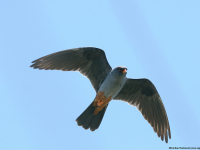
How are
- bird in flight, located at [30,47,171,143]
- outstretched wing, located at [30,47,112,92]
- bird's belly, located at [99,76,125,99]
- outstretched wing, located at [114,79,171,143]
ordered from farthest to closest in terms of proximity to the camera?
outstretched wing, located at [114,79,171,143], outstretched wing, located at [30,47,112,92], bird in flight, located at [30,47,171,143], bird's belly, located at [99,76,125,99]

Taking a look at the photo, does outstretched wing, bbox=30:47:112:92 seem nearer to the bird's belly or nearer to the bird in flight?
the bird in flight

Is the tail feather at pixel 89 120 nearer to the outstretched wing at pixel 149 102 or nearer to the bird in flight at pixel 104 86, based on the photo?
the bird in flight at pixel 104 86

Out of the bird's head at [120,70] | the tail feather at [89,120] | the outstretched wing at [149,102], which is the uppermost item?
the bird's head at [120,70]

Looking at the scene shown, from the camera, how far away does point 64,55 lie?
11391mm

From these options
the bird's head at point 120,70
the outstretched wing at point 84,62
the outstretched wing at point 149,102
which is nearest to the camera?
the bird's head at point 120,70

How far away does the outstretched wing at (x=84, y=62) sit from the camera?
11.2 metres

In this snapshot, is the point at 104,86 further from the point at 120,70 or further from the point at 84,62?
the point at 84,62

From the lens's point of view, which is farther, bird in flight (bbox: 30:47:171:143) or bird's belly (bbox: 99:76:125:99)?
bird in flight (bbox: 30:47:171:143)

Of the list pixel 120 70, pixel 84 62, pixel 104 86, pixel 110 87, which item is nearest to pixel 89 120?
pixel 104 86

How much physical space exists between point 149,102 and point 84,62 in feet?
10.5

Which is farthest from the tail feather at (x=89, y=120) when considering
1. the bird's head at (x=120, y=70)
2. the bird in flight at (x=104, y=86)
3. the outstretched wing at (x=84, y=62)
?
the bird's head at (x=120, y=70)

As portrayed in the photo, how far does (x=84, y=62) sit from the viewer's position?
37.9 feet

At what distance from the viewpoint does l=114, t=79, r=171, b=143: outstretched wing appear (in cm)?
1205


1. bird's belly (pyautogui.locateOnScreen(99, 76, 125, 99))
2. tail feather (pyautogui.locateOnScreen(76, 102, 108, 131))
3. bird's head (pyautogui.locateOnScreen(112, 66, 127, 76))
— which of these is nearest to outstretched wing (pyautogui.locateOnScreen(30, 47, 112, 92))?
bird's belly (pyautogui.locateOnScreen(99, 76, 125, 99))
